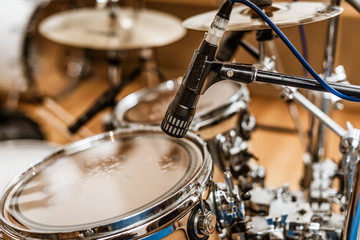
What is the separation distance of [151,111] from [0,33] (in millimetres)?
1311

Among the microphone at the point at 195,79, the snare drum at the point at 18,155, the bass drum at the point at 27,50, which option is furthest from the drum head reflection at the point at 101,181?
the bass drum at the point at 27,50

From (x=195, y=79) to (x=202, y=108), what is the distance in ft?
1.40

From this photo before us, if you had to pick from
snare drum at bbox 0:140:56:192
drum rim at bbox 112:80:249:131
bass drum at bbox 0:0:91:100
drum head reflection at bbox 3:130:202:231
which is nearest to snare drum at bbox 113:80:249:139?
drum rim at bbox 112:80:249:131

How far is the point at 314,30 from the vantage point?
4.07ft

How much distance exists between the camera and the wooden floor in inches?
65.1

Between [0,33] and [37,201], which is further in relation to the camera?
[0,33]

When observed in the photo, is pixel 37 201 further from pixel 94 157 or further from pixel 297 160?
pixel 297 160

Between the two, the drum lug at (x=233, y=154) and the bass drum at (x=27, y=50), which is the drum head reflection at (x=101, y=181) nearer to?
the drum lug at (x=233, y=154)

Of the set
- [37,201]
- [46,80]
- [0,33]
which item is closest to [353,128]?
[37,201]

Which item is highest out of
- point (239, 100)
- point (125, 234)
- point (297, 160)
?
point (239, 100)

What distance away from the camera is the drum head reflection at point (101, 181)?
60 centimetres

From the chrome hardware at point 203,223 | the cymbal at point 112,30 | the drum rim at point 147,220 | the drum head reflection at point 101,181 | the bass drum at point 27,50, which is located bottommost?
the chrome hardware at point 203,223

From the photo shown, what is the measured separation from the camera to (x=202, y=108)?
3.19ft

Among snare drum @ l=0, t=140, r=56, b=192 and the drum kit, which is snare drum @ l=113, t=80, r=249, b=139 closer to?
the drum kit
